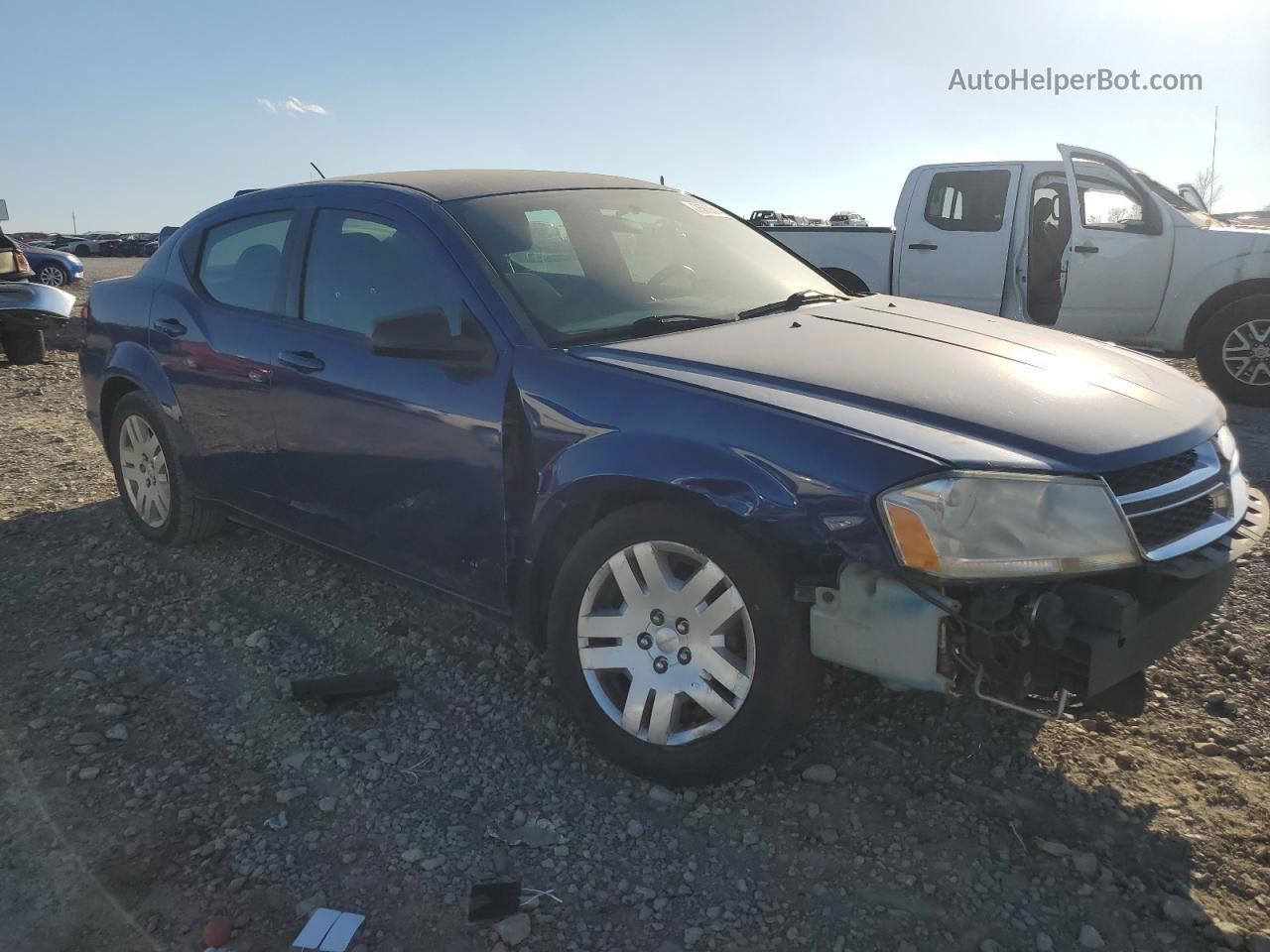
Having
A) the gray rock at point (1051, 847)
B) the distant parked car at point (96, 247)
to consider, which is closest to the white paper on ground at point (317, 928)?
the gray rock at point (1051, 847)

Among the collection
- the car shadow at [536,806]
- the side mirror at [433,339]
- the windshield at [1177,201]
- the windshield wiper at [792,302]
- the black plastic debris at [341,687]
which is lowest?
the car shadow at [536,806]

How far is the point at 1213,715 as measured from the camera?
3.13 meters

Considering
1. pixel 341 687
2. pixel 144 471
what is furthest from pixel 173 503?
pixel 341 687

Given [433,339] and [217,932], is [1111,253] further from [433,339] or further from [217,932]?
[217,932]

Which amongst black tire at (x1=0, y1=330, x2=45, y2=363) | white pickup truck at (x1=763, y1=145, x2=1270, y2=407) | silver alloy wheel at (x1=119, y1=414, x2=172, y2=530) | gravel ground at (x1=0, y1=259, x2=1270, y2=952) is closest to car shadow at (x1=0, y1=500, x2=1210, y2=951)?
gravel ground at (x1=0, y1=259, x2=1270, y2=952)

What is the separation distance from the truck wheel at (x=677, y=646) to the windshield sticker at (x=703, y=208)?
1.89 m

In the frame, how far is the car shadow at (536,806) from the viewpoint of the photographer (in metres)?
2.37

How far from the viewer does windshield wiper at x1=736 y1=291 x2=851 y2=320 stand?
351 centimetres

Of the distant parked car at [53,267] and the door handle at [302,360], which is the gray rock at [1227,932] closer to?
the door handle at [302,360]

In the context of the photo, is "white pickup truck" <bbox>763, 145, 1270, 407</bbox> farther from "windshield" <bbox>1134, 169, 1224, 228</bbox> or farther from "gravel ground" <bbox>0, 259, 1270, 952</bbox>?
"gravel ground" <bbox>0, 259, 1270, 952</bbox>

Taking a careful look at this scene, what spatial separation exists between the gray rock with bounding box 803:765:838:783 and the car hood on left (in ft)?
3.44

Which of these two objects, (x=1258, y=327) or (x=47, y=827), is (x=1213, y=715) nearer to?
(x=47, y=827)

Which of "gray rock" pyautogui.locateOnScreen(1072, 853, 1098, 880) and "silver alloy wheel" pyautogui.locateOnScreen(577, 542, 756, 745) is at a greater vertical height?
"silver alloy wheel" pyautogui.locateOnScreen(577, 542, 756, 745)

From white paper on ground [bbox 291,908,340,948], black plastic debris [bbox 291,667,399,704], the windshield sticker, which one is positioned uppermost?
the windshield sticker
